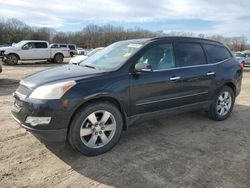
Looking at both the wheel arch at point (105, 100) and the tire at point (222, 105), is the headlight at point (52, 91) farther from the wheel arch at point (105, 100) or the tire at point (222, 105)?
the tire at point (222, 105)

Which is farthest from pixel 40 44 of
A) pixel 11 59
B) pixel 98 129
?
pixel 98 129

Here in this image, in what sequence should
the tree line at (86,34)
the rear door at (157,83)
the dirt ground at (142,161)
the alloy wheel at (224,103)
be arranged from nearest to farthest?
the dirt ground at (142,161)
the rear door at (157,83)
the alloy wheel at (224,103)
the tree line at (86,34)

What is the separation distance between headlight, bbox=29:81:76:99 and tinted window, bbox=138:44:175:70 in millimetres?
1315

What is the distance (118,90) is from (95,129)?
666mm

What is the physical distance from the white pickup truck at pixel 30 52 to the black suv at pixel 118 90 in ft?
55.1

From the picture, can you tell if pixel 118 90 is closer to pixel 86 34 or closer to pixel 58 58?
pixel 58 58

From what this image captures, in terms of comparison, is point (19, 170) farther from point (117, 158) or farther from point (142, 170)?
point (142, 170)

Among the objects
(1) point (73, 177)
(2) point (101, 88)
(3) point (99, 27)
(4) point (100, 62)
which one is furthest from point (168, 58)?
(3) point (99, 27)

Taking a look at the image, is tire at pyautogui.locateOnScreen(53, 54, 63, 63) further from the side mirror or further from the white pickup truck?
the side mirror

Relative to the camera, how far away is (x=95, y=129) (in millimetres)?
3961

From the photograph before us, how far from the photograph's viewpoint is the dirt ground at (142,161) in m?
3.33

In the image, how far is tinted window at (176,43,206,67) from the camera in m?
4.95

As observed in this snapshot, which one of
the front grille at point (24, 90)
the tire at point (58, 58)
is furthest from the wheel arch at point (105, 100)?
the tire at point (58, 58)

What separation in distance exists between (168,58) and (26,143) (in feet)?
9.10
